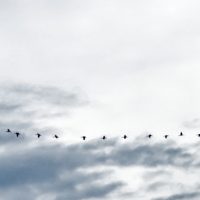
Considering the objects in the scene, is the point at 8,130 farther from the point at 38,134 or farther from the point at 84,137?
the point at 84,137

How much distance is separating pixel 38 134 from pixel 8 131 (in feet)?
29.5

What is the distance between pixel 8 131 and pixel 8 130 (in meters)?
0.58

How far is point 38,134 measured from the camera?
112 metres

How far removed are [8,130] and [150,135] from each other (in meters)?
43.7

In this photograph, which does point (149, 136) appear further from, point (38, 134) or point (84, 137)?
point (38, 134)

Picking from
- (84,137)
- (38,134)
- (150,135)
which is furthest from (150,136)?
(38,134)

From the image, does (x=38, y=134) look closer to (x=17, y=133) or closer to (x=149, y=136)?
(x=17, y=133)

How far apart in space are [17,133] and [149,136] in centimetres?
4040

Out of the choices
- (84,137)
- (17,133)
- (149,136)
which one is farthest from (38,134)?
(149,136)

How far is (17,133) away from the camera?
10862cm

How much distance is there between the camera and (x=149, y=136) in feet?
375

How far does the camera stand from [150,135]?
114 m

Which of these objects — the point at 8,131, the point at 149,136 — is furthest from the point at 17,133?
the point at 149,136

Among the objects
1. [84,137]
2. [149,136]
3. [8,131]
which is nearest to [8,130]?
[8,131]
